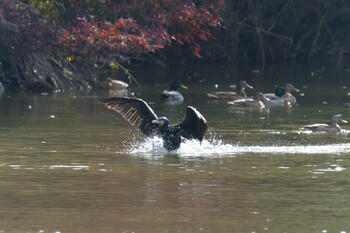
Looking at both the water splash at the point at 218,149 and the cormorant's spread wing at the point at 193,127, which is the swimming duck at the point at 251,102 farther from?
the cormorant's spread wing at the point at 193,127

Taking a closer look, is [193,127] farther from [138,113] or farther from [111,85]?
[111,85]

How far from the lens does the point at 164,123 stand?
16.6 metres

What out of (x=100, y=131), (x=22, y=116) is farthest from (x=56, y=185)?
(x=22, y=116)

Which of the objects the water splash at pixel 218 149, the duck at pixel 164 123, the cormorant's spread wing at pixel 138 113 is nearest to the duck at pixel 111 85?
the water splash at pixel 218 149

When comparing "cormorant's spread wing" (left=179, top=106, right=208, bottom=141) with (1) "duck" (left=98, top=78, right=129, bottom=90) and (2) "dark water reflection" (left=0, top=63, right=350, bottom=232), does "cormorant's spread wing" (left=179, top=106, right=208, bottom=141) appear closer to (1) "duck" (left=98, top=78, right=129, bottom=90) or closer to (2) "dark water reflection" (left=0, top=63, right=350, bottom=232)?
A: (2) "dark water reflection" (left=0, top=63, right=350, bottom=232)

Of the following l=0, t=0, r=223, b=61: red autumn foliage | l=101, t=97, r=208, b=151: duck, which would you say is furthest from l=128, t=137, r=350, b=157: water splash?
l=0, t=0, r=223, b=61: red autumn foliage

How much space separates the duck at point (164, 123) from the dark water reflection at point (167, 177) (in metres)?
0.22

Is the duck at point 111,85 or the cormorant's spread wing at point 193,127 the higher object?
the duck at point 111,85

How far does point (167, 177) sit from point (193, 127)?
254 centimetres

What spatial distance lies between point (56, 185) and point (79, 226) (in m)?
2.37

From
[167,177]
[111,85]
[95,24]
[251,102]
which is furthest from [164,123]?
[111,85]

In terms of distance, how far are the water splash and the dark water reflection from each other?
0.04ft

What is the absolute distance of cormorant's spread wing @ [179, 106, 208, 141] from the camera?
16.1 metres

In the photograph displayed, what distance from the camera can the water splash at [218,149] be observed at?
1631 cm
